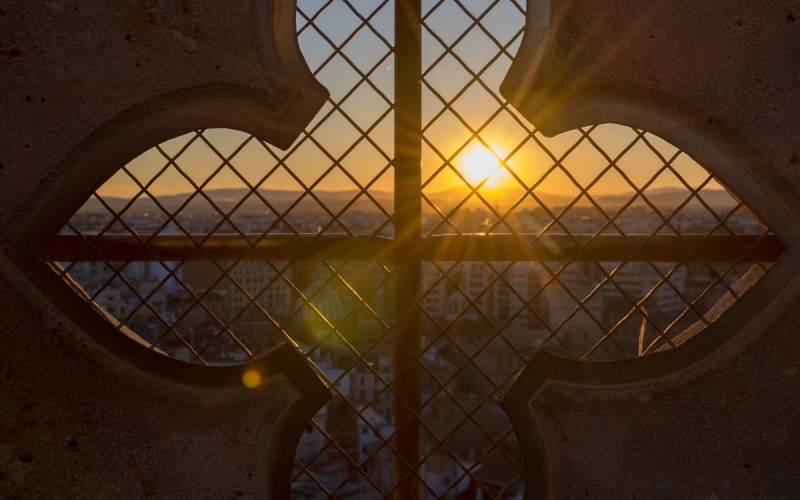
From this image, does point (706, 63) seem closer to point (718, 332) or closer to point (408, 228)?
point (718, 332)

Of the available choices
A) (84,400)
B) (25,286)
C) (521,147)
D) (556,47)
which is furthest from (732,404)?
(25,286)

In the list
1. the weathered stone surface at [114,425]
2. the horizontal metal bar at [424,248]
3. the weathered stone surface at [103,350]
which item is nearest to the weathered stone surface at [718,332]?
the horizontal metal bar at [424,248]

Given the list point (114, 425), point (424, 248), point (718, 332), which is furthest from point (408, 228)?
point (114, 425)

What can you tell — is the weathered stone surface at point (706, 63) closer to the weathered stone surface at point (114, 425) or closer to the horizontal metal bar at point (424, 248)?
the horizontal metal bar at point (424, 248)

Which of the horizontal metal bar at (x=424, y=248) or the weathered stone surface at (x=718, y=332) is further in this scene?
the horizontal metal bar at (x=424, y=248)

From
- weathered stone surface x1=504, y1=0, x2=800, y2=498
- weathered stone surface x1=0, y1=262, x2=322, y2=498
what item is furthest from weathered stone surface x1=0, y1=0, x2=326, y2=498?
weathered stone surface x1=504, y1=0, x2=800, y2=498

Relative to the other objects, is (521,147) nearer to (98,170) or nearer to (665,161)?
(665,161)
